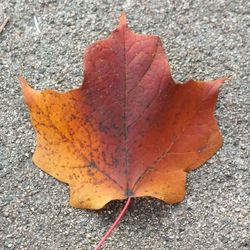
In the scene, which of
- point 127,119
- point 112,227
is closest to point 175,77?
point 127,119

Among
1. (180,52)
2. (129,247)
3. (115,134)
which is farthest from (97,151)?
(180,52)

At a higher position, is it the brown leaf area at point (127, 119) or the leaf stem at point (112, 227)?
the brown leaf area at point (127, 119)

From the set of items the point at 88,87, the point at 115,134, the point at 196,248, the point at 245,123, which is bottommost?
the point at 196,248

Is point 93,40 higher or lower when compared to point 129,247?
higher

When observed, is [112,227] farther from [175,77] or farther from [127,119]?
[175,77]

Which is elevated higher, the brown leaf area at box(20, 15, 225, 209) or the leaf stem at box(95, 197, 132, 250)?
the brown leaf area at box(20, 15, 225, 209)

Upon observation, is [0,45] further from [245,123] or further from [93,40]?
[245,123]
